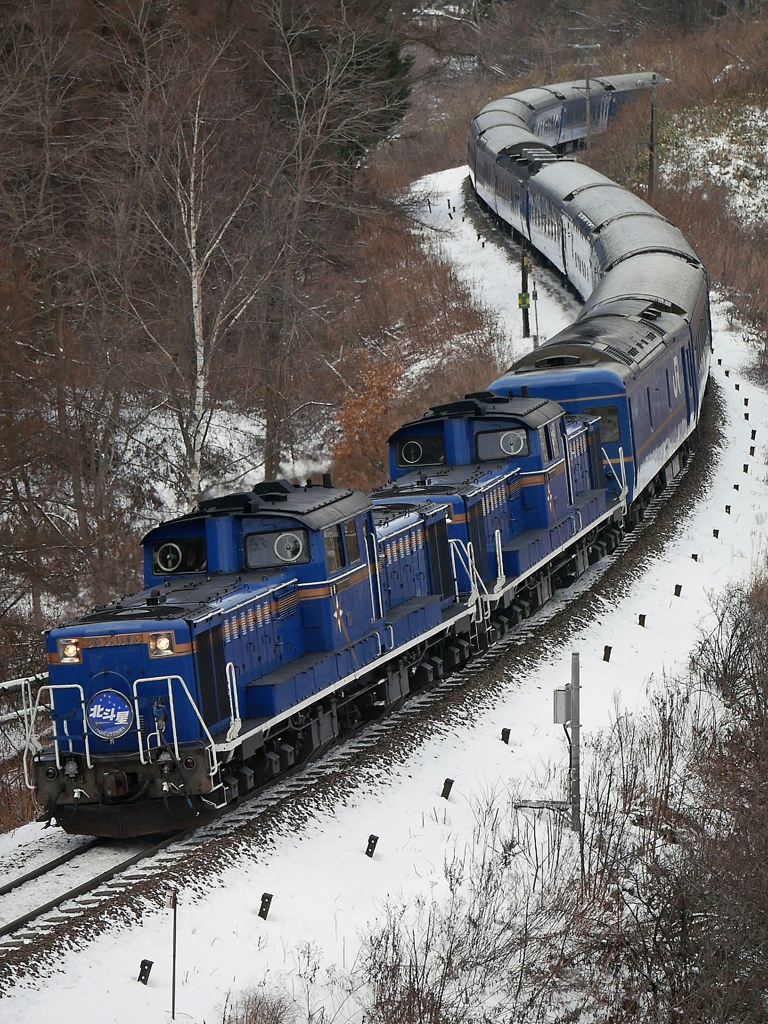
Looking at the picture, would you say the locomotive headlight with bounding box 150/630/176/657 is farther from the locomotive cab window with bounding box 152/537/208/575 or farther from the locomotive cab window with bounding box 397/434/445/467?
the locomotive cab window with bounding box 397/434/445/467

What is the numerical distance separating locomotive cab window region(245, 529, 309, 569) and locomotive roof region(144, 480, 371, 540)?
0.80ft

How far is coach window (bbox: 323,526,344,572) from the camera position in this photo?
518 inches

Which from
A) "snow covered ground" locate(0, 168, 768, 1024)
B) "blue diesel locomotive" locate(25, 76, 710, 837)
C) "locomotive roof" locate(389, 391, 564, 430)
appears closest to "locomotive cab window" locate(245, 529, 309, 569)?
"blue diesel locomotive" locate(25, 76, 710, 837)

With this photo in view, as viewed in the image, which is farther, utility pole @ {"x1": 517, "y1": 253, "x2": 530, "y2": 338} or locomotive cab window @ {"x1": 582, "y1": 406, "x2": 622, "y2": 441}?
utility pole @ {"x1": 517, "y1": 253, "x2": 530, "y2": 338}

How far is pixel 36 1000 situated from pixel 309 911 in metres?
2.56

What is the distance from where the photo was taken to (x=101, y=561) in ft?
77.6

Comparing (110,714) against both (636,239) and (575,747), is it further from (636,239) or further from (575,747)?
(636,239)

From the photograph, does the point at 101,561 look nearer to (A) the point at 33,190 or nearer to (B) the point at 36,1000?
(A) the point at 33,190

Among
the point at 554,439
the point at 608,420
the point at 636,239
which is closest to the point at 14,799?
the point at 554,439

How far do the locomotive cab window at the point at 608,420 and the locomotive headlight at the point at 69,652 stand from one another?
13.4 meters

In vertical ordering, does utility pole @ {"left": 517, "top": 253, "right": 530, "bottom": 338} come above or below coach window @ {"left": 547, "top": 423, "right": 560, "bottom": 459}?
above

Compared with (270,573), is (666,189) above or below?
above

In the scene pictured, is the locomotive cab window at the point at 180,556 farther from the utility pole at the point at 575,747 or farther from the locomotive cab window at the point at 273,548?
the utility pole at the point at 575,747

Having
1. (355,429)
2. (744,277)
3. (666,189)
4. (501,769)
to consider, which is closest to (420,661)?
(501,769)
